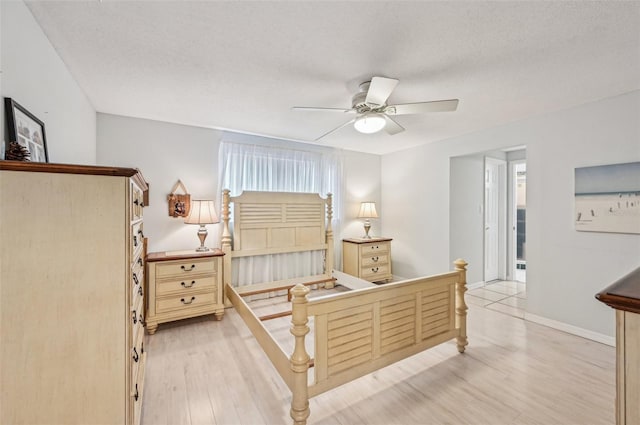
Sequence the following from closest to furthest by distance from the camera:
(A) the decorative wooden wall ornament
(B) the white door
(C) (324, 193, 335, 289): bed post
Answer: (A) the decorative wooden wall ornament → (C) (324, 193, 335, 289): bed post → (B) the white door

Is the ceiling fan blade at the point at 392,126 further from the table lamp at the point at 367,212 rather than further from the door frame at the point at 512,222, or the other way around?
the door frame at the point at 512,222

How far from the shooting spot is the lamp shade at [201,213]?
3117 mm

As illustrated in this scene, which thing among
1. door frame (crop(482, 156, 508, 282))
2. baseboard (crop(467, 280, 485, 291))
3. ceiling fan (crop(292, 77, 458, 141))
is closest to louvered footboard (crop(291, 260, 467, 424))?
ceiling fan (crop(292, 77, 458, 141))

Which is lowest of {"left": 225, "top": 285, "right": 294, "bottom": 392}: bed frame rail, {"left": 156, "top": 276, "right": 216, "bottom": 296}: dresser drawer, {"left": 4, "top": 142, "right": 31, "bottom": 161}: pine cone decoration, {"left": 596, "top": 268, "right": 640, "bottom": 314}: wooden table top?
{"left": 225, "top": 285, "right": 294, "bottom": 392}: bed frame rail

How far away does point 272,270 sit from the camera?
393 centimetres

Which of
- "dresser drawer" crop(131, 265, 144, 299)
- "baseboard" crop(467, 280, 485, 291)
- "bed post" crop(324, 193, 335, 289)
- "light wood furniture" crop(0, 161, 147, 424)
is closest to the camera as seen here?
"light wood furniture" crop(0, 161, 147, 424)

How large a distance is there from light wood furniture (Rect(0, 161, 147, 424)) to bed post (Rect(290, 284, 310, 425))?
813 millimetres

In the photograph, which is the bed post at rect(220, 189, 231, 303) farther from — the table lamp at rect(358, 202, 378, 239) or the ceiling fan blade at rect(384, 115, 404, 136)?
the table lamp at rect(358, 202, 378, 239)

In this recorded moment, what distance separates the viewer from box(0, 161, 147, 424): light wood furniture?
983mm

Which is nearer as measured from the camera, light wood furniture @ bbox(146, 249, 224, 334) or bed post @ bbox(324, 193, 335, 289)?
light wood furniture @ bbox(146, 249, 224, 334)

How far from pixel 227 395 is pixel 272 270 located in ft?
6.89

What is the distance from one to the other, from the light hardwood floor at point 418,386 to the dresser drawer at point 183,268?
62 cm

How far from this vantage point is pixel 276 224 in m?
3.78

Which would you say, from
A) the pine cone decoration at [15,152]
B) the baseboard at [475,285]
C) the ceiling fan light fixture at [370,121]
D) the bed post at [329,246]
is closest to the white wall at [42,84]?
the pine cone decoration at [15,152]
